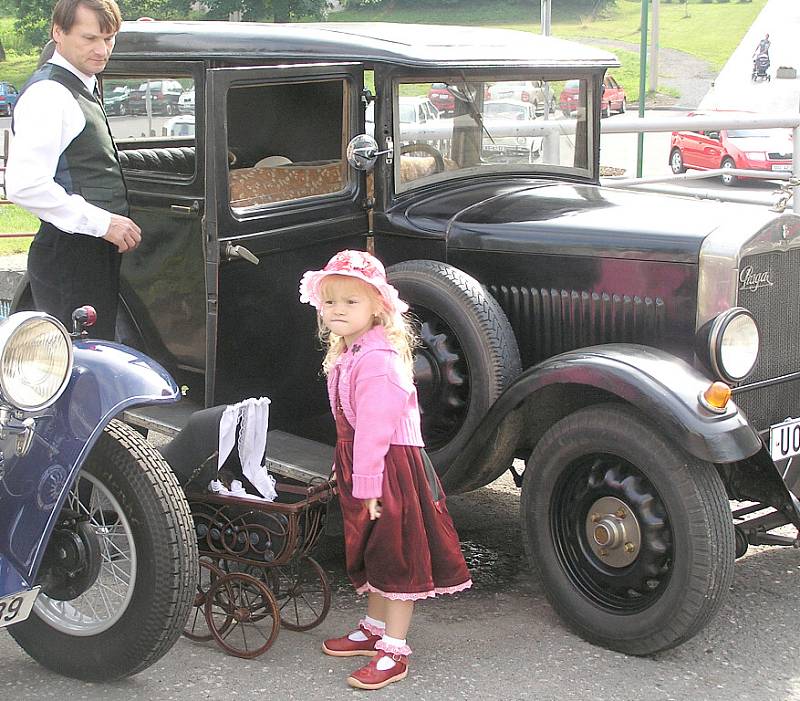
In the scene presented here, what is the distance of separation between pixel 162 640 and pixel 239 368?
1.29 m

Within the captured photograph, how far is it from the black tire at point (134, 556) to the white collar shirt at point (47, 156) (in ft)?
3.02

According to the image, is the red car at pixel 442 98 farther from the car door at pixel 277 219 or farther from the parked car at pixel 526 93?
the car door at pixel 277 219

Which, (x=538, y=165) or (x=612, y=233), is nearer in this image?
(x=612, y=233)

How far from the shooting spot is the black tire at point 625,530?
3.13 meters

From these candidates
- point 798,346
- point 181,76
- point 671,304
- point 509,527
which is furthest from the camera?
point 509,527

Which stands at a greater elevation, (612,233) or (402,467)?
(612,233)

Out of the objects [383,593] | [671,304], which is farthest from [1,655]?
[671,304]

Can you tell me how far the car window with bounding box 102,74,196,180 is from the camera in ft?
13.9

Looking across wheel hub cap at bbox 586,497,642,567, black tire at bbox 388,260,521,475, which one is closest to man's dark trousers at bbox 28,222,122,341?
black tire at bbox 388,260,521,475

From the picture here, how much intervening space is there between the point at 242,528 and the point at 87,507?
0.53m

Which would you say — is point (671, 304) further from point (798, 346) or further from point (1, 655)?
point (1, 655)

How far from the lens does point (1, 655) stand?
10.8 ft

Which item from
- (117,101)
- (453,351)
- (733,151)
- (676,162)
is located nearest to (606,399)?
(453,351)

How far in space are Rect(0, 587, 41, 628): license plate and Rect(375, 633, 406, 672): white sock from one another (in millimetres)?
967
